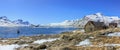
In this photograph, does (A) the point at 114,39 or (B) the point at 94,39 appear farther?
(B) the point at 94,39

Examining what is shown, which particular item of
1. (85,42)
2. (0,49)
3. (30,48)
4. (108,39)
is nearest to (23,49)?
(30,48)

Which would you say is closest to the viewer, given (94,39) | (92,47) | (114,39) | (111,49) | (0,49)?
(111,49)

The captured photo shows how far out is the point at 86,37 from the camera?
157ft

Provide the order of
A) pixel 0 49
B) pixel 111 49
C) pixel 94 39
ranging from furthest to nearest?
pixel 0 49 → pixel 94 39 → pixel 111 49

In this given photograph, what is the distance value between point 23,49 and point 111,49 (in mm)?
14860

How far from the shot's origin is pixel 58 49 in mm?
39500

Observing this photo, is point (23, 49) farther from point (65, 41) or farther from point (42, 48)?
point (65, 41)

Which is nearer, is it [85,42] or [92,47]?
[92,47]

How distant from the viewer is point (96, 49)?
121 feet

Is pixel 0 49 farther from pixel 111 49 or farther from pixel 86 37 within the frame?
pixel 111 49

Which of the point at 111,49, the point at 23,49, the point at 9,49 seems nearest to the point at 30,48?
the point at 23,49

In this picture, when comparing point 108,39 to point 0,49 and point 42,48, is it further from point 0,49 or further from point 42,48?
point 0,49

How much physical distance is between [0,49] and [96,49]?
18.4 metres

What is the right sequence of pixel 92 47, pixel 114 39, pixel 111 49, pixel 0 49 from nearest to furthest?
→ pixel 111 49 → pixel 92 47 → pixel 114 39 → pixel 0 49
